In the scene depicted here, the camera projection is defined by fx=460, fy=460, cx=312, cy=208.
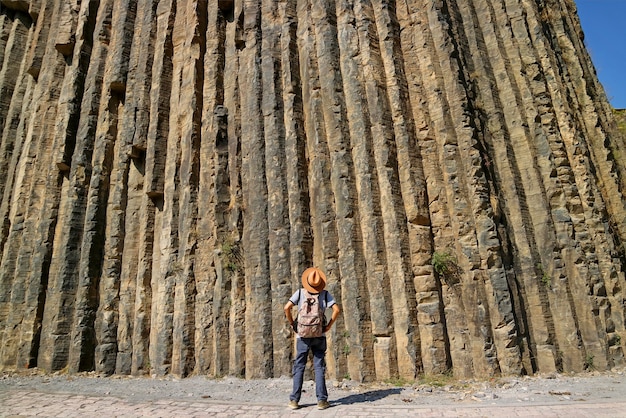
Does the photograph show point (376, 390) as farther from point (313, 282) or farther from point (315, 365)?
point (313, 282)

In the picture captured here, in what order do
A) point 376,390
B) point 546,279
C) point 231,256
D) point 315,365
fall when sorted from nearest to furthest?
1. point 315,365
2. point 376,390
3. point 546,279
4. point 231,256

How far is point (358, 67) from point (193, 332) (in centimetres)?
654

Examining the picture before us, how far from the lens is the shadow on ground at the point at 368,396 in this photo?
20.8ft

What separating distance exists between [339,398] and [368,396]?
1.38ft

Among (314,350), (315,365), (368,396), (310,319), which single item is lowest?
(368,396)

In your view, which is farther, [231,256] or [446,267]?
[231,256]

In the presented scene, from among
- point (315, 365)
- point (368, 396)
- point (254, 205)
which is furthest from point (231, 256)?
point (368, 396)

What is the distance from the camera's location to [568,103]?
1146 cm

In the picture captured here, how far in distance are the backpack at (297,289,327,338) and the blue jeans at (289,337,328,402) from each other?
12 cm

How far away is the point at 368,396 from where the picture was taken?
6.66 metres

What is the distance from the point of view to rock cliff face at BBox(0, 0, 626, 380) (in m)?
8.27

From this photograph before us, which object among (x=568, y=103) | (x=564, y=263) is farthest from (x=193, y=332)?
(x=568, y=103)

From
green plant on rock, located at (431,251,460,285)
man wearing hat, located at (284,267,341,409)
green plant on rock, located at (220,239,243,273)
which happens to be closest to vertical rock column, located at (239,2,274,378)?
green plant on rock, located at (220,239,243,273)

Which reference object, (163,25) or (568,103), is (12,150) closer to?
(163,25)
